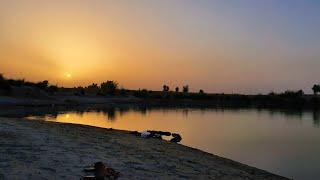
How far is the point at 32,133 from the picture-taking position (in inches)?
823

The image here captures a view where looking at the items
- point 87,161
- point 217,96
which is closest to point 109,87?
point 217,96

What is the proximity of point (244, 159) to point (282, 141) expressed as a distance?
11637 millimetres

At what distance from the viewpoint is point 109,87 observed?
118312 mm

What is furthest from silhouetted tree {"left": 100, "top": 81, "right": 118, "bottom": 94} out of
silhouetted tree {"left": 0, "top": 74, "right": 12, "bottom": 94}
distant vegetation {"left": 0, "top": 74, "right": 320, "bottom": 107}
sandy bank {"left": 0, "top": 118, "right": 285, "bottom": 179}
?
sandy bank {"left": 0, "top": 118, "right": 285, "bottom": 179}

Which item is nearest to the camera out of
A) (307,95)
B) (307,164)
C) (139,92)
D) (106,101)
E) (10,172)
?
(10,172)

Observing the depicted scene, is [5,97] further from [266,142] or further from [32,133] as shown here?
[32,133]

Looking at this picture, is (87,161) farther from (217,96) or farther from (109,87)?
(217,96)

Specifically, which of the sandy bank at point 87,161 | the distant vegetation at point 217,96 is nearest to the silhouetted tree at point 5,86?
the distant vegetation at point 217,96

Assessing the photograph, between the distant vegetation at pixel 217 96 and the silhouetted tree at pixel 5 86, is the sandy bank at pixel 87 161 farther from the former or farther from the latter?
the distant vegetation at pixel 217 96

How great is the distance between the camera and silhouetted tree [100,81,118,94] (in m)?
116

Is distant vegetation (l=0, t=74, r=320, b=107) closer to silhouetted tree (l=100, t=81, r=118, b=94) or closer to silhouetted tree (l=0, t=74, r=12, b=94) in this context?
silhouetted tree (l=100, t=81, r=118, b=94)

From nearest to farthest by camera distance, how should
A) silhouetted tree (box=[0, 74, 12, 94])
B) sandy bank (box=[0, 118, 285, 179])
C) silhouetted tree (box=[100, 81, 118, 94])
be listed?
1. sandy bank (box=[0, 118, 285, 179])
2. silhouetted tree (box=[0, 74, 12, 94])
3. silhouetted tree (box=[100, 81, 118, 94])

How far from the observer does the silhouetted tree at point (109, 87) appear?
11597 cm

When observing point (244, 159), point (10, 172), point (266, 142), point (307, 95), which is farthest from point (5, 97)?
point (307, 95)
